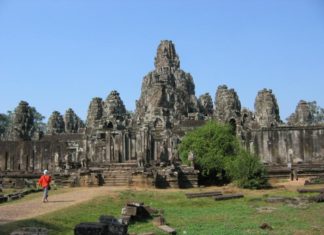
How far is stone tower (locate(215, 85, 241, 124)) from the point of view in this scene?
5336cm

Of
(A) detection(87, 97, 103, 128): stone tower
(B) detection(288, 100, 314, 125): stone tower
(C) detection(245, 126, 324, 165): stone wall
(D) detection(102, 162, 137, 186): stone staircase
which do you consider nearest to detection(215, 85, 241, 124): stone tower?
(B) detection(288, 100, 314, 125): stone tower

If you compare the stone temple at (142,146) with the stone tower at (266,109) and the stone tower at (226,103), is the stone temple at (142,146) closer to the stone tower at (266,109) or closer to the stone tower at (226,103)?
the stone tower at (266,109)

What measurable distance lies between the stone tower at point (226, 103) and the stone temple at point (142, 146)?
0.19 metres

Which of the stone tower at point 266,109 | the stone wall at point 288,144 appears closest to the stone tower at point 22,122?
the stone tower at point 266,109

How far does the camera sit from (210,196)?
73.1 feet

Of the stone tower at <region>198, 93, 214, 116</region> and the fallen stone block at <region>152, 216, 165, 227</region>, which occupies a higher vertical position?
the stone tower at <region>198, 93, 214, 116</region>

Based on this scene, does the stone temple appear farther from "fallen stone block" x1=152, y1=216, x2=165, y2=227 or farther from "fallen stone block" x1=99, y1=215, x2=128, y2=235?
"fallen stone block" x1=99, y1=215, x2=128, y2=235

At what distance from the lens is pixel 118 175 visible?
103 ft

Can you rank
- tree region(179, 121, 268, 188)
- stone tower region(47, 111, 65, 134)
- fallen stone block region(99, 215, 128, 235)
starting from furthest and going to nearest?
stone tower region(47, 111, 65, 134) → tree region(179, 121, 268, 188) → fallen stone block region(99, 215, 128, 235)

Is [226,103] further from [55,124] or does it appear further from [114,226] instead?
[114,226]

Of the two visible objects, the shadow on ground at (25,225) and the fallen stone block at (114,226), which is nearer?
the fallen stone block at (114,226)

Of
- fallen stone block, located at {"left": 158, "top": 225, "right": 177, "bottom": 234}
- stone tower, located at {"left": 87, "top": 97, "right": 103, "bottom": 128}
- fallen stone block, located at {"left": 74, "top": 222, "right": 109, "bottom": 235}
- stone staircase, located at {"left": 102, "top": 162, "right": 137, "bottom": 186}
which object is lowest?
fallen stone block, located at {"left": 158, "top": 225, "right": 177, "bottom": 234}

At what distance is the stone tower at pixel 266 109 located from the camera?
53406mm

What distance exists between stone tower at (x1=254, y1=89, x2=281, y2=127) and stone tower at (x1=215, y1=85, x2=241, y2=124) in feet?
8.35
